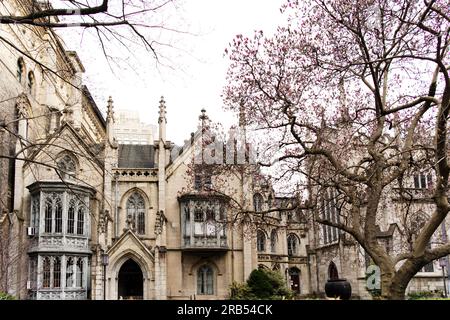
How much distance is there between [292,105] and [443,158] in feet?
17.4

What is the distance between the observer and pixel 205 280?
36719mm

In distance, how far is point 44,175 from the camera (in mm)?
34844

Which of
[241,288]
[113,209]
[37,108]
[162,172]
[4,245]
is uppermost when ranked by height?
[37,108]

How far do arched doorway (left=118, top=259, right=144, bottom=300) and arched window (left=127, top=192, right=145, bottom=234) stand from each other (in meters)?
2.37

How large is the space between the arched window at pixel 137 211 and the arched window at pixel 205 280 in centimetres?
474

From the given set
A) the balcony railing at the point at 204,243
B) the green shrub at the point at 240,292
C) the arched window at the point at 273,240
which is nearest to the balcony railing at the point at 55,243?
the balcony railing at the point at 204,243

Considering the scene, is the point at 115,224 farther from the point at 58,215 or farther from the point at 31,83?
the point at 31,83

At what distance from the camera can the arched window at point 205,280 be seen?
36.4m

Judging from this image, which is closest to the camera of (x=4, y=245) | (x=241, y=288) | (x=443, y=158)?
(x=443, y=158)

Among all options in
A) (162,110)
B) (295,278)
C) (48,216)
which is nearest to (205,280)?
(48,216)
